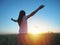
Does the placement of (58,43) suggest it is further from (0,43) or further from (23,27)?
(23,27)

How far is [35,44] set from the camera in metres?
2.83

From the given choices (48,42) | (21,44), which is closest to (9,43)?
(48,42)

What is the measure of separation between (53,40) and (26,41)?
3.93 feet

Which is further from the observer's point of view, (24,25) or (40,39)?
(40,39)

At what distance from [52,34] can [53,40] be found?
4.4 inches

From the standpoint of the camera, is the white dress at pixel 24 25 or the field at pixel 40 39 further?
the field at pixel 40 39

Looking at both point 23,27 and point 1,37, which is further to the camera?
point 1,37

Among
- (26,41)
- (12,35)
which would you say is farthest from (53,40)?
(26,41)

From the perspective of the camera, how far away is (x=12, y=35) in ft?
10.0

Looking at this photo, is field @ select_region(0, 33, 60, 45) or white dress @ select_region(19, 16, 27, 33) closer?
white dress @ select_region(19, 16, 27, 33)

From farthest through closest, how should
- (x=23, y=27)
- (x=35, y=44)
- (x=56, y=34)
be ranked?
(x=56, y=34) → (x=35, y=44) → (x=23, y=27)

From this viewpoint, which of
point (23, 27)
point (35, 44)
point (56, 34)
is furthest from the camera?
point (56, 34)

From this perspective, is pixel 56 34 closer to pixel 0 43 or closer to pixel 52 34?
pixel 52 34

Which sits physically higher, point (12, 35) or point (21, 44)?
point (12, 35)
